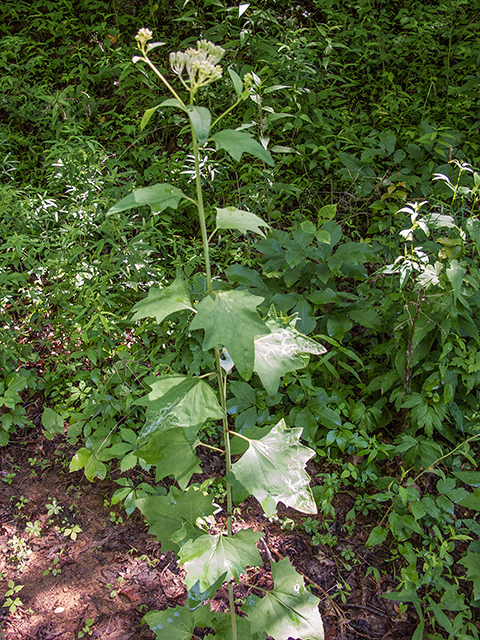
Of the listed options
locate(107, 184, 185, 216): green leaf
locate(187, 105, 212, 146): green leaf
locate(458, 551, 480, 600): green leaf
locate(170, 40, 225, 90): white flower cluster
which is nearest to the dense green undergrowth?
locate(458, 551, 480, 600): green leaf

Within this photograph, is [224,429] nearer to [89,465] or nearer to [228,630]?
[228,630]

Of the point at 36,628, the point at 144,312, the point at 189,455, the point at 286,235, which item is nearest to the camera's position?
the point at 144,312

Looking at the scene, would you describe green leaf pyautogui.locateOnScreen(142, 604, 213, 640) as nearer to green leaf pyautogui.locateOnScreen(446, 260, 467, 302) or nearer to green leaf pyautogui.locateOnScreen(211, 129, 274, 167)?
green leaf pyautogui.locateOnScreen(211, 129, 274, 167)

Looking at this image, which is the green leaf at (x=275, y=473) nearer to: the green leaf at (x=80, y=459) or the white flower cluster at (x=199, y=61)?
the white flower cluster at (x=199, y=61)

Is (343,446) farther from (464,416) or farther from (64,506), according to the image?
(64,506)

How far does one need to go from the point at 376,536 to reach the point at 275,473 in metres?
1.05

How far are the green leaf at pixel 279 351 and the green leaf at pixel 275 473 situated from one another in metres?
0.20

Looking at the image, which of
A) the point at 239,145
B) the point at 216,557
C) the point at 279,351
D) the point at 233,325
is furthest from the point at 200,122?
the point at 216,557

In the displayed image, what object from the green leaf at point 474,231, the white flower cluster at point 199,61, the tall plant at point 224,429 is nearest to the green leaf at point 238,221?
the tall plant at point 224,429

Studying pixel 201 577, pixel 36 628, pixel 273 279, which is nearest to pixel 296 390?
pixel 273 279

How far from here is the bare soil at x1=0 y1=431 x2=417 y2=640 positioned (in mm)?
1806

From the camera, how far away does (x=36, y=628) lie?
5.83ft

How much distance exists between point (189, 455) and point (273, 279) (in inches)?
59.1

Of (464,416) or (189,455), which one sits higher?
(189,455)
